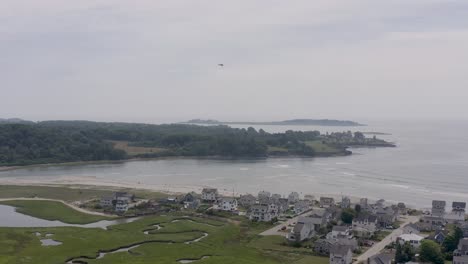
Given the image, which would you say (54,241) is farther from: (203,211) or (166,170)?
(166,170)

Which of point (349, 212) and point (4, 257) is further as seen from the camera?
point (349, 212)

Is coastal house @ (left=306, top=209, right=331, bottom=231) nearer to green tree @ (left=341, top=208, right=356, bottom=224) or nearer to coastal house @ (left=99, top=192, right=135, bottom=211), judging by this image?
green tree @ (left=341, top=208, right=356, bottom=224)

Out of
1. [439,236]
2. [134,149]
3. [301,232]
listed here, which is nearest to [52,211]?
[301,232]

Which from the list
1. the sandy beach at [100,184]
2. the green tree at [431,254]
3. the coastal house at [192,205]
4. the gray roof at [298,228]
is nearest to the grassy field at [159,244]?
the gray roof at [298,228]

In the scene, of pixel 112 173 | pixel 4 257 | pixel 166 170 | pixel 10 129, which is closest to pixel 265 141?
pixel 166 170

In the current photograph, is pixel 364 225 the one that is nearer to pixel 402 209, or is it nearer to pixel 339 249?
pixel 339 249

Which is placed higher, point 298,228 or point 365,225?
point 298,228
